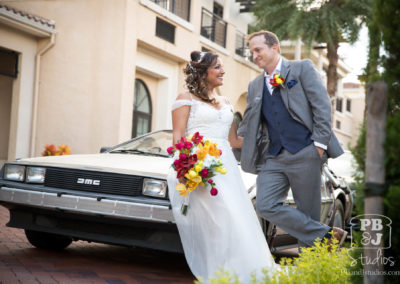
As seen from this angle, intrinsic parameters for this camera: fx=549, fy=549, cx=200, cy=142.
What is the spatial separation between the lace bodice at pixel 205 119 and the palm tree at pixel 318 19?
13580 mm

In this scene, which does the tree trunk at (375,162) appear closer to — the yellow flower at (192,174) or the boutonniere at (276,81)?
the yellow flower at (192,174)

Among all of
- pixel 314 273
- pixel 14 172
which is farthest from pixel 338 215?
pixel 314 273

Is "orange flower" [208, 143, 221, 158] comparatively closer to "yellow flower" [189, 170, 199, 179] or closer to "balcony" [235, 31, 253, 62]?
"yellow flower" [189, 170, 199, 179]

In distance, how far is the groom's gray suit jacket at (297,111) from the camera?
4090mm

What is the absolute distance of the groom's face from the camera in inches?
170

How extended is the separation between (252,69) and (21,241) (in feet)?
54.9

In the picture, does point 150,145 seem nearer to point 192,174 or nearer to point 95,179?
point 95,179

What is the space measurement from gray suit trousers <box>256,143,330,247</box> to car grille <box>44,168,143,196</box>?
3.65 ft

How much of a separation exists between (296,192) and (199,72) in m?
1.30

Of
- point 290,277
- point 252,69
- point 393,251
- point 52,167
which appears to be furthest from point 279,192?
point 252,69

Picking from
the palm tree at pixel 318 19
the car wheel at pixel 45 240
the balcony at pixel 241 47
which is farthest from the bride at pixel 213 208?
the balcony at pixel 241 47

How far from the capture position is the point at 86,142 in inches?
565

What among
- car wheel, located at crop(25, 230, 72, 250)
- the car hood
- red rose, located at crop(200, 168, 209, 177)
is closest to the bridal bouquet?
red rose, located at crop(200, 168, 209, 177)

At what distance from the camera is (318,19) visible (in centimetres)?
1806
